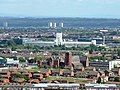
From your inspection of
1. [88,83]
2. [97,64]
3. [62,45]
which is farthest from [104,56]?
[88,83]

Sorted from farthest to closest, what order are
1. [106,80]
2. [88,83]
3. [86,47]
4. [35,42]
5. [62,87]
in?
[35,42]
[86,47]
[106,80]
[88,83]
[62,87]

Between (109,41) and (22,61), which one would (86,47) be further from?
(22,61)

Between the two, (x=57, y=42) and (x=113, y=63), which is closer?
(x=113, y=63)

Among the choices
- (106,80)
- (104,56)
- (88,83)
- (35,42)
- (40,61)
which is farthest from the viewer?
(35,42)

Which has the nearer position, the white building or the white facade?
the white facade

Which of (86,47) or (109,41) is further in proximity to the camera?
(109,41)

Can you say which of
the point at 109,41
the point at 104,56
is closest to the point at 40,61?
the point at 104,56

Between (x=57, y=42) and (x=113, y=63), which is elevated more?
(x=113, y=63)

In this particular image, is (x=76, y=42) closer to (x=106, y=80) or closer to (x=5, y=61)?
(x=5, y=61)

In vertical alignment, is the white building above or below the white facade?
below

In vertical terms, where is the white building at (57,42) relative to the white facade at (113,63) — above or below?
below

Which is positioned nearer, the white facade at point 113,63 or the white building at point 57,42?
the white facade at point 113,63
